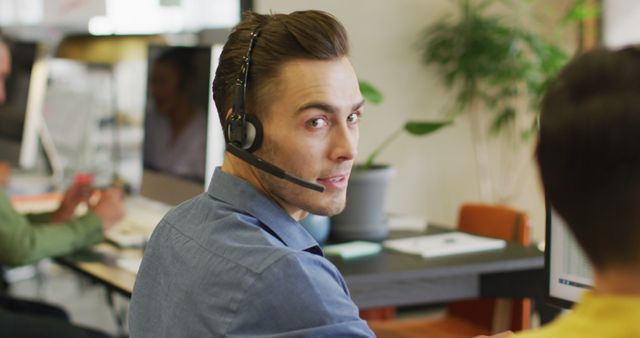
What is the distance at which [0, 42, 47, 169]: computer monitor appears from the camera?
137 inches

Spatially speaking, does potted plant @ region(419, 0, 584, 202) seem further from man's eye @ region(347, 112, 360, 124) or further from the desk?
man's eye @ region(347, 112, 360, 124)

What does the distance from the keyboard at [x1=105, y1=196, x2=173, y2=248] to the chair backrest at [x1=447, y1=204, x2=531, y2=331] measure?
37.0 inches

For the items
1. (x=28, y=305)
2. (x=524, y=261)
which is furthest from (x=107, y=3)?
(x=524, y=261)

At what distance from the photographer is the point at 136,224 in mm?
2916

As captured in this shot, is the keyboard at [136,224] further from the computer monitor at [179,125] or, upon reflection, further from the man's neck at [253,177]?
the man's neck at [253,177]

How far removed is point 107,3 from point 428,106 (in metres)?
1.88

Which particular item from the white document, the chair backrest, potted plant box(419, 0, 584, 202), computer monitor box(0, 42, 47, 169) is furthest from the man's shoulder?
potted plant box(419, 0, 584, 202)

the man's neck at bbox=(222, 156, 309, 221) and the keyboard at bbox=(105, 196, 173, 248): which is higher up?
the man's neck at bbox=(222, 156, 309, 221)

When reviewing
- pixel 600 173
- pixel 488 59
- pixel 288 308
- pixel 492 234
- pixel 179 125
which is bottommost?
pixel 492 234

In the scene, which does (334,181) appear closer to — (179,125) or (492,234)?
(179,125)

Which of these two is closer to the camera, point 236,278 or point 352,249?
point 236,278

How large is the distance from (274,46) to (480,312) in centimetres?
166

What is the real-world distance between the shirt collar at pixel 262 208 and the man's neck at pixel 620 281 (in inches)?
24.2

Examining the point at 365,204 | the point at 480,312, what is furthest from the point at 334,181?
the point at 480,312
